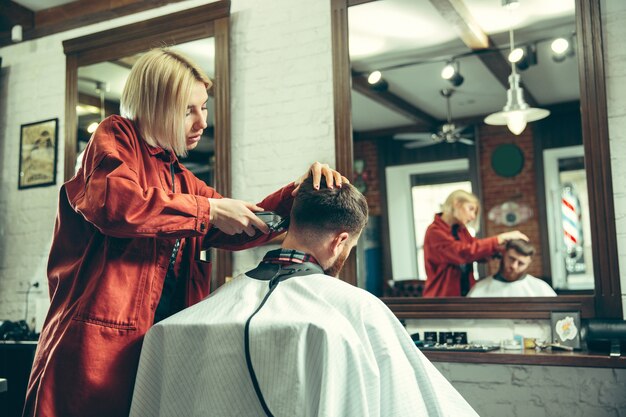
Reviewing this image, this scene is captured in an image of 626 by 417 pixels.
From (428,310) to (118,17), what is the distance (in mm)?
2600

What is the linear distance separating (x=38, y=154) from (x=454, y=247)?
2.69 m

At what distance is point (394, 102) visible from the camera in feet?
→ 10.2

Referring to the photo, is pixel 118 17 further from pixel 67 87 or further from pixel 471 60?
pixel 471 60

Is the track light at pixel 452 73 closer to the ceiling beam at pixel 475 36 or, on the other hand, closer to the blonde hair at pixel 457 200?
the ceiling beam at pixel 475 36

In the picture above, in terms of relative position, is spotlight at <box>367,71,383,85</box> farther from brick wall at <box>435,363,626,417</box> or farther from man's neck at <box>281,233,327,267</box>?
man's neck at <box>281,233,327,267</box>

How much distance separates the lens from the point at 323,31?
3031 mm

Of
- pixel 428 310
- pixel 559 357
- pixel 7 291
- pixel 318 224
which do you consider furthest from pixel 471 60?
pixel 7 291

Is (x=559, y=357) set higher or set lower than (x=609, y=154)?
lower

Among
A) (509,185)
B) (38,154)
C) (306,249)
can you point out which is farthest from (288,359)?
(38,154)

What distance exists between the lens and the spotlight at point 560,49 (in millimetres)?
2526

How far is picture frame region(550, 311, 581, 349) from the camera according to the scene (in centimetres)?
232

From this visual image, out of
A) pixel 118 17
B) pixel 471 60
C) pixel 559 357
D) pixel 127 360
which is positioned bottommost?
pixel 559 357

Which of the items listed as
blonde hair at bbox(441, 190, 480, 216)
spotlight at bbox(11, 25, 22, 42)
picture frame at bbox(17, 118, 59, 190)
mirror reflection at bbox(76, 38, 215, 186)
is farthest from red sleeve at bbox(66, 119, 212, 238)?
spotlight at bbox(11, 25, 22, 42)

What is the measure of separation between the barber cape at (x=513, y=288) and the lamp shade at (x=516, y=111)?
0.73m
